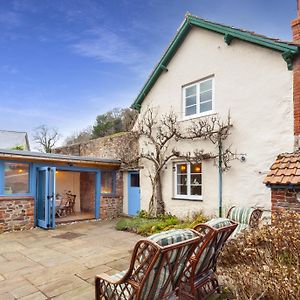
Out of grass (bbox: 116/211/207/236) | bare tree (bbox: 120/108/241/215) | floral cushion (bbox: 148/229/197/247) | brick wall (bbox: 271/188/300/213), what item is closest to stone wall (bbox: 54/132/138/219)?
bare tree (bbox: 120/108/241/215)

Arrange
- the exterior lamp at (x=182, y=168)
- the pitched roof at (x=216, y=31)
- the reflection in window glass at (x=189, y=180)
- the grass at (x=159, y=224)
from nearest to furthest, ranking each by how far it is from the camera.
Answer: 1. the pitched roof at (x=216, y=31)
2. the grass at (x=159, y=224)
3. the reflection in window glass at (x=189, y=180)
4. the exterior lamp at (x=182, y=168)

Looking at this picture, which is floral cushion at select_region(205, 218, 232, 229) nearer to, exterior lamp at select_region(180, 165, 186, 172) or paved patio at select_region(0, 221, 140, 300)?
paved patio at select_region(0, 221, 140, 300)

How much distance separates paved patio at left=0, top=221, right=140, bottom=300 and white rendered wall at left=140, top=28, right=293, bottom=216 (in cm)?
337

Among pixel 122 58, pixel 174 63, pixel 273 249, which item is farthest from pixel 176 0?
pixel 273 249

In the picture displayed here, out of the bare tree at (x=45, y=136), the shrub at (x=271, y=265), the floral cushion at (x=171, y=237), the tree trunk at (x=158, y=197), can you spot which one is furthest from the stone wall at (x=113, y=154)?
the bare tree at (x=45, y=136)

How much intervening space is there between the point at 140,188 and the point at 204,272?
26.9ft

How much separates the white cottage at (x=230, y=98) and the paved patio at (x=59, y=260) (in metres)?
3.06

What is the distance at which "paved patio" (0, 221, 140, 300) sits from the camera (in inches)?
173

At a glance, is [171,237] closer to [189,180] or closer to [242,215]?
[242,215]

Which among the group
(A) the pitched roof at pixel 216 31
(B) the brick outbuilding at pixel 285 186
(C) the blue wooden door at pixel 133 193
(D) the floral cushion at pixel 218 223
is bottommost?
(C) the blue wooden door at pixel 133 193

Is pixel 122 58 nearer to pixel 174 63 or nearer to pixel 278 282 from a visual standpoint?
pixel 174 63

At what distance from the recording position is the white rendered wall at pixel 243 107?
24.5 feet

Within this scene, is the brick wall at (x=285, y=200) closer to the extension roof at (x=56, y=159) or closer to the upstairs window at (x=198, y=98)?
the upstairs window at (x=198, y=98)

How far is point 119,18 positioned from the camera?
1148 cm
